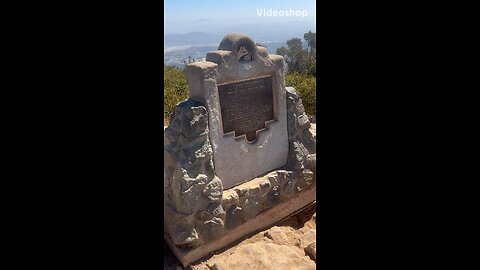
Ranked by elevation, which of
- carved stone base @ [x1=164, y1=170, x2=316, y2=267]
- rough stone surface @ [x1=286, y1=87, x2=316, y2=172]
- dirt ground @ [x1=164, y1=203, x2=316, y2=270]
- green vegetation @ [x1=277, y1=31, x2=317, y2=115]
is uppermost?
green vegetation @ [x1=277, y1=31, x2=317, y2=115]

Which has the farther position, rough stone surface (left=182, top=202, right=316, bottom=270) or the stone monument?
the stone monument

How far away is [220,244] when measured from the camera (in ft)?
17.0

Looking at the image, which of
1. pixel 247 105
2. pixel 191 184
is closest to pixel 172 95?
pixel 247 105

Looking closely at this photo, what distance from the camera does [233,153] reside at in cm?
542

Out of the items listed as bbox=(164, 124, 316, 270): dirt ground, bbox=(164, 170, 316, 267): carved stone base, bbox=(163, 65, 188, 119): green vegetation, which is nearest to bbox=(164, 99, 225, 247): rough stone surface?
bbox=(164, 170, 316, 267): carved stone base

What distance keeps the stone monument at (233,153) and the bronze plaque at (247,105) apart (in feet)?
0.04

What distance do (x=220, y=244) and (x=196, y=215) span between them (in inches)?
22.8

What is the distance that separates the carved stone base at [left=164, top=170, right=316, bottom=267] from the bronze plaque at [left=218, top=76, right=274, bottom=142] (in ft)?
2.31

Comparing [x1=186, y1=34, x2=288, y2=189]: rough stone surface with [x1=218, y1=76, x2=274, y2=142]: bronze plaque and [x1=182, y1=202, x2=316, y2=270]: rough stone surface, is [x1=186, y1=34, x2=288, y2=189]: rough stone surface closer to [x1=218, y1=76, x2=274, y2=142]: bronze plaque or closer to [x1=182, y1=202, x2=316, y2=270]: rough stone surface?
[x1=218, y1=76, x2=274, y2=142]: bronze plaque

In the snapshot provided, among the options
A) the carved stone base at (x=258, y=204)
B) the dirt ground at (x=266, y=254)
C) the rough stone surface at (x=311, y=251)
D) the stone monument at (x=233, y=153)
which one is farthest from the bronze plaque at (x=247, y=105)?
the rough stone surface at (x=311, y=251)

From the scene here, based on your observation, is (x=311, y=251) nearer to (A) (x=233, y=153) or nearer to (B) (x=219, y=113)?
(A) (x=233, y=153)

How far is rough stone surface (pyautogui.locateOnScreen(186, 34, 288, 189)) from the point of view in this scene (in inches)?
198

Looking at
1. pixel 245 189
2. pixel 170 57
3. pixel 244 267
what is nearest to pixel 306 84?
pixel 245 189

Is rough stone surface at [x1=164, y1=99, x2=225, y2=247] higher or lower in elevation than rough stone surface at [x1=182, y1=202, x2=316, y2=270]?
higher
